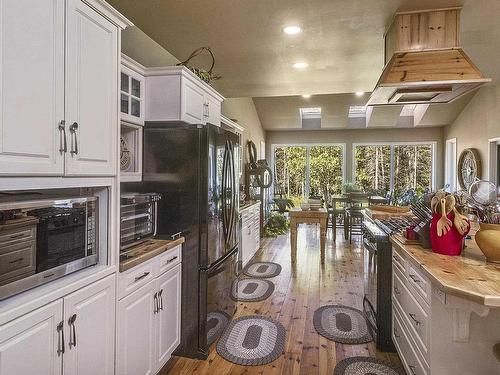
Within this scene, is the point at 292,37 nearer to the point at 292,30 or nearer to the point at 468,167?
the point at 292,30

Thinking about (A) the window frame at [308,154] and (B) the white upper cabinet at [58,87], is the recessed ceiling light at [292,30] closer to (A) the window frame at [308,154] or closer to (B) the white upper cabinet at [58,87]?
(B) the white upper cabinet at [58,87]

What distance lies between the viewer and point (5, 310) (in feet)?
3.78

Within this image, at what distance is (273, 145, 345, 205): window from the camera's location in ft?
29.7

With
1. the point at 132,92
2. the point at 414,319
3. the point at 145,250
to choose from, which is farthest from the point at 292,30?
the point at 414,319

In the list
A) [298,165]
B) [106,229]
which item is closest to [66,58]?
[106,229]

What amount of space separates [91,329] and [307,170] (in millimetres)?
8138

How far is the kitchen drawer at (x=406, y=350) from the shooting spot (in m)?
1.83

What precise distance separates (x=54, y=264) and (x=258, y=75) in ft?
11.3

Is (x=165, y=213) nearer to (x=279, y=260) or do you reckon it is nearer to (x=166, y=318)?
(x=166, y=318)

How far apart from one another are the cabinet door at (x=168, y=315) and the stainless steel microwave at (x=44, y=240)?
2.21 feet

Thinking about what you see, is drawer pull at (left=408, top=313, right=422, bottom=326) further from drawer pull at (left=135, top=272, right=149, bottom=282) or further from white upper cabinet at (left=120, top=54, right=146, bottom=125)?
white upper cabinet at (left=120, top=54, right=146, bottom=125)

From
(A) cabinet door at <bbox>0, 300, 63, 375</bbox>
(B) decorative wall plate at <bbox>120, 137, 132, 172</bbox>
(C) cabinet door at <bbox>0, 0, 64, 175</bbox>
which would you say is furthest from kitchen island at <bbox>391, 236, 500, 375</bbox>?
(B) decorative wall plate at <bbox>120, 137, 132, 172</bbox>

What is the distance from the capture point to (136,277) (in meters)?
1.93

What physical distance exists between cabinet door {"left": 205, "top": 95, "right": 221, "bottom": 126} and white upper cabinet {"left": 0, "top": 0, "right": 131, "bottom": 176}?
1.31 m
